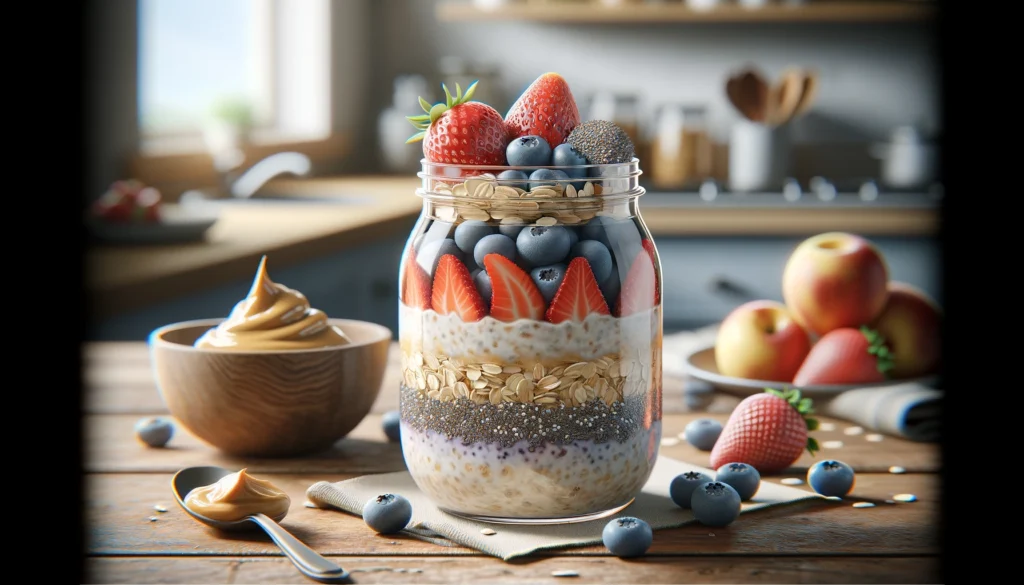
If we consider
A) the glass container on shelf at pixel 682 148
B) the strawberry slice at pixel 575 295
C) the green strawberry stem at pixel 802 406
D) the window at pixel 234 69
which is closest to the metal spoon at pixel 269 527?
the strawberry slice at pixel 575 295

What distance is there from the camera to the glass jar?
75 cm

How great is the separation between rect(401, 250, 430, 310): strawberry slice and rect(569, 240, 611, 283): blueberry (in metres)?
0.11

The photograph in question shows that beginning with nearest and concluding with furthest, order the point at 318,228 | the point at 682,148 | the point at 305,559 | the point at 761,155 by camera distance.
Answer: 1. the point at 305,559
2. the point at 318,228
3. the point at 761,155
4. the point at 682,148

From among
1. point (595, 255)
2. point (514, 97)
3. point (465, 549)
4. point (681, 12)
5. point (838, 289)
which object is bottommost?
point (465, 549)

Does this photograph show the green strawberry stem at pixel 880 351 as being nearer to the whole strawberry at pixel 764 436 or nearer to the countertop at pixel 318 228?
the whole strawberry at pixel 764 436

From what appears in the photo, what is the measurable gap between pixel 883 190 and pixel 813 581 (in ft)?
8.90

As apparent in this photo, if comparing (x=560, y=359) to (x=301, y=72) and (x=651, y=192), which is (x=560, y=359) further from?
(x=301, y=72)

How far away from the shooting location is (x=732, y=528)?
78 centimetres

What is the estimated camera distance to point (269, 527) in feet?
2.45

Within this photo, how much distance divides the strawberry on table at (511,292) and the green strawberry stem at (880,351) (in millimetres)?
609

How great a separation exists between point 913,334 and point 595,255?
634 mm

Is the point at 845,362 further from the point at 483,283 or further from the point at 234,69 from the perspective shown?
the point at 234,69

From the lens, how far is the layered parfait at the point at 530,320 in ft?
2.47

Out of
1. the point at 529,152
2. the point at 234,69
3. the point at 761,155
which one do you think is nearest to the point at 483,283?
the point at 529,152
